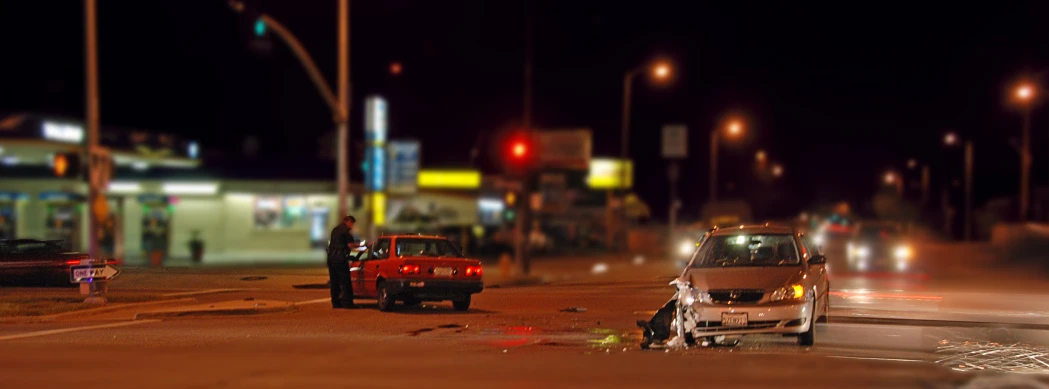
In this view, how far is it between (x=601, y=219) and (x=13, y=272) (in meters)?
50.2

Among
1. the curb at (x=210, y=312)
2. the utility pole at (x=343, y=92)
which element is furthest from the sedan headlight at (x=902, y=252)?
the curb at (x=210, y=312)

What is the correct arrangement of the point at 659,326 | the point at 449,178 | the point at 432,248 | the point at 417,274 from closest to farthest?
1. the point at 659,326
2. the point at 417,274
3. the point at 432,248
4. the point at 449,178

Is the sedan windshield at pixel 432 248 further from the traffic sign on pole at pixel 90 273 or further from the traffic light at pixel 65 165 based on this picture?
the traffic light at pixel 65 165

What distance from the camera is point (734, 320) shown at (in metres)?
11.7

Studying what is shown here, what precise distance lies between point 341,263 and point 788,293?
318 inches

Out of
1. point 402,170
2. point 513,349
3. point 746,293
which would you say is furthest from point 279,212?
point 746,293

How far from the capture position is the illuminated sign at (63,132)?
1565 inches

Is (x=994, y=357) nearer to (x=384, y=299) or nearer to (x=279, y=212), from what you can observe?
(x=384, y=299)

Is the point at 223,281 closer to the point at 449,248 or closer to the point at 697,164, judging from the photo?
the point at 449,248

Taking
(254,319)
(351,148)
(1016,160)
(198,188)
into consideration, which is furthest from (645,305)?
(1016,160)

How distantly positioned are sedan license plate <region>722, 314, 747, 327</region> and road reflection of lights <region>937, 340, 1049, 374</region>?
2096 millimetres

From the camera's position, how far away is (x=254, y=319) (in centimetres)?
1548

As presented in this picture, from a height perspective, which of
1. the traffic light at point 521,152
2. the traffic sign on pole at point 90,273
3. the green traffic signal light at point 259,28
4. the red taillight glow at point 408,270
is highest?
the green traffic signal light at point 259,28

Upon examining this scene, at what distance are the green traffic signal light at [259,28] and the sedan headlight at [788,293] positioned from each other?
12.7 metres
